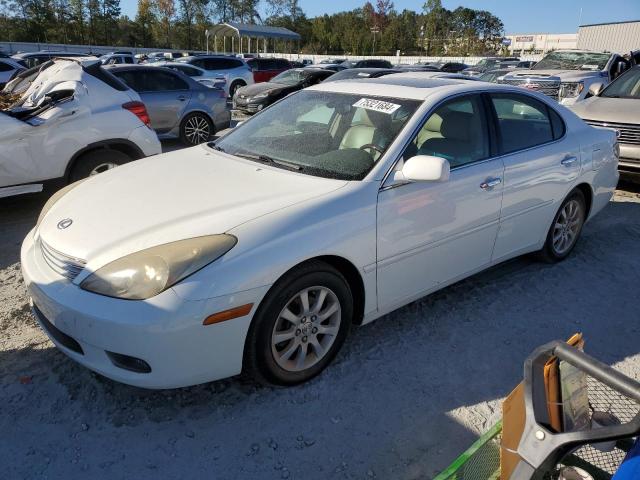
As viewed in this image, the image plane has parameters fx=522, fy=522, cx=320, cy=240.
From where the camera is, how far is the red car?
2075 cm

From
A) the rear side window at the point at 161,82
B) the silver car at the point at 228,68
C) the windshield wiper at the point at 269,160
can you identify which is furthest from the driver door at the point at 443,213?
the silver car at the point at 228,68

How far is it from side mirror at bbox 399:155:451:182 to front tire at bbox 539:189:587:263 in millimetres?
1893

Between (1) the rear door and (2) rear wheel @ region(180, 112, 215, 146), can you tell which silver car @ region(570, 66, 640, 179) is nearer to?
(1) the rear door

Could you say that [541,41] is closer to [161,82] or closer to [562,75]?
[562,75]

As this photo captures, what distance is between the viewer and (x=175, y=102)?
912cm

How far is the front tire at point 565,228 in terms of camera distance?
171 inches

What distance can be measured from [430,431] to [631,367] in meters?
1.44

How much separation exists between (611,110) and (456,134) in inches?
189

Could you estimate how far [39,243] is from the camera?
9.55ft

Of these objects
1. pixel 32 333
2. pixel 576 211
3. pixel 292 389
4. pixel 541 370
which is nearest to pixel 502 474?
pixel 541 370

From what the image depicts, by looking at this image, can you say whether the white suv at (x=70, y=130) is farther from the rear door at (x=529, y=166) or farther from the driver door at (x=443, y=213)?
the rear door at (x=529, y=166)

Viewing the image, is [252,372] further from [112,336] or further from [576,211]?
[576,211]

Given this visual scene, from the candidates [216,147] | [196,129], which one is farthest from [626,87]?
[196,129]

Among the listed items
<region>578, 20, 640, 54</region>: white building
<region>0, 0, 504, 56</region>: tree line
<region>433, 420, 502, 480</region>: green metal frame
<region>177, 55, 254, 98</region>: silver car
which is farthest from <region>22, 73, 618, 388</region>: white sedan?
<region>0, 0, 504, 56</region>: tree line
